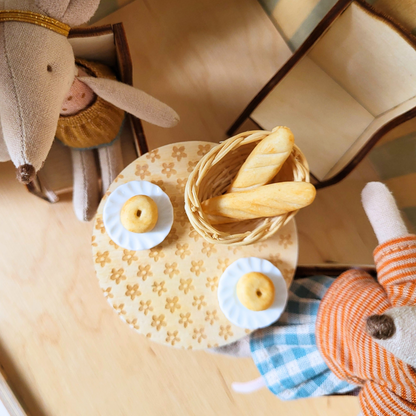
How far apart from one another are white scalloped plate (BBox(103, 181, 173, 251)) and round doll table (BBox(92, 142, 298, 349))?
4 cm

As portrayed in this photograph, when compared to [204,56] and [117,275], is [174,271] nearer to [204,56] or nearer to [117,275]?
[117,275]

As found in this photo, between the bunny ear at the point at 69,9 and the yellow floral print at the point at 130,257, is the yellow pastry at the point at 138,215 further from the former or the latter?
the bunny ear at the point at 69,9

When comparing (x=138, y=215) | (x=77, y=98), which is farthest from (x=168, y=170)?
(x=77, y=98)

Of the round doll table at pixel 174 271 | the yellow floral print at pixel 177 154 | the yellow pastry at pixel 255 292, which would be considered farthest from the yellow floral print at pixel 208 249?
the yellow floral print at pixel 177 154

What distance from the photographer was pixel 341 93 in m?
0.92

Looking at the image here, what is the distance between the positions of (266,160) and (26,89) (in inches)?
15.9

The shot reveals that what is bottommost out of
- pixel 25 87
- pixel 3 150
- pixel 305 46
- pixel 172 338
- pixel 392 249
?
pixel 172 338

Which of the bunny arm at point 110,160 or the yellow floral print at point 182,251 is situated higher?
the bunny arm at point 110,160

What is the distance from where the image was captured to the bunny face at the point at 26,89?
0.48 metres

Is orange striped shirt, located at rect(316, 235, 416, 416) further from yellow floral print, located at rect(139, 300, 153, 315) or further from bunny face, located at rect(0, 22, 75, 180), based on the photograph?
bunny face, located at rect(0, 22, 75, 180)

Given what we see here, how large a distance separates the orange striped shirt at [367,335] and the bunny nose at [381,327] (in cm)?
11

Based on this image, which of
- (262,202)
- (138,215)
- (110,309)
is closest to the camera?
(262,202)

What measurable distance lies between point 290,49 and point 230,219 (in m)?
0.77

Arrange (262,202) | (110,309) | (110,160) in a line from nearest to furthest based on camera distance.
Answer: (262,202) < (110,160) < (110,309)
